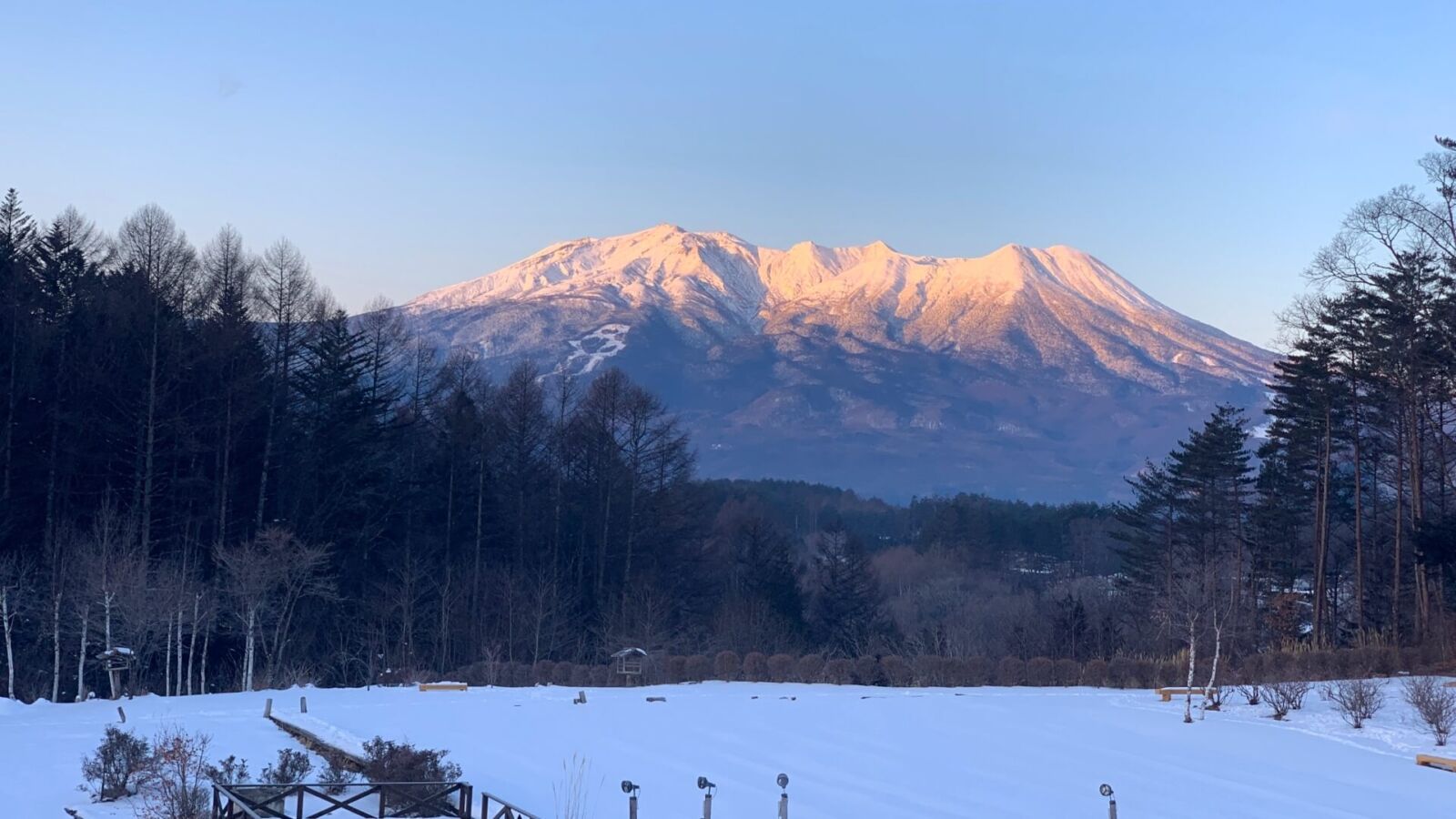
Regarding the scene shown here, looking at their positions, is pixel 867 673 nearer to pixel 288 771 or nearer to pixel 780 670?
pixel 780 670

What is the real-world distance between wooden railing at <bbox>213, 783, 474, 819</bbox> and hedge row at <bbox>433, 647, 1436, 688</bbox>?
14.5 metres

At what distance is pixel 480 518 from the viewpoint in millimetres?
46625

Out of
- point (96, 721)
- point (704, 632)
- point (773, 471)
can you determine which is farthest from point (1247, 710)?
point (773, 471)

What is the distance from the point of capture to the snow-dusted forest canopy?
102ft

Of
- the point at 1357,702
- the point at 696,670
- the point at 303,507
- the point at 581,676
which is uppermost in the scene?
the point at 303,507

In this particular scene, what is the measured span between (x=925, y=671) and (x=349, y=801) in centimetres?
1890

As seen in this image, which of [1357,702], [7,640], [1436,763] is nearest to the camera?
[1436,763]

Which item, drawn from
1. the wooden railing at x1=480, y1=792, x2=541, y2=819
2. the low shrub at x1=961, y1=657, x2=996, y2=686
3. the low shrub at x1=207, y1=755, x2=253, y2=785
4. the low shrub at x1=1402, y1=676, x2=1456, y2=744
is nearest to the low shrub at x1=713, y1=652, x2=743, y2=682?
the low shrub at x1=961, y1=657, x2=996, y2=686

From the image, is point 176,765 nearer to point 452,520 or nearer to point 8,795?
point 8,795

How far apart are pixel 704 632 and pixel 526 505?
27.4 ft

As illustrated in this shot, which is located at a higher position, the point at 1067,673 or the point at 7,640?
the point at 7,640

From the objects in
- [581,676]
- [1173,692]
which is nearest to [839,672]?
[581,676]

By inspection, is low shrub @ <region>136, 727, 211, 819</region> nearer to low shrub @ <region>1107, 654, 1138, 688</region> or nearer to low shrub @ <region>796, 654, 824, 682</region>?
low shrub @ <region>796, 654, 824, 682</region>

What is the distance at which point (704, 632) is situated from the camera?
161ft
